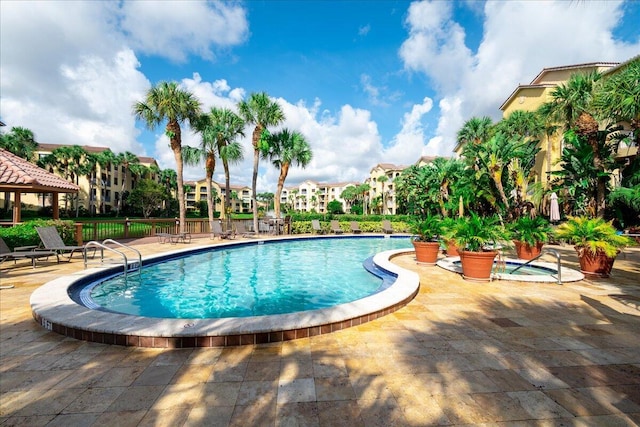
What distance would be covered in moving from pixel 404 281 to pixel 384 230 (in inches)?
624

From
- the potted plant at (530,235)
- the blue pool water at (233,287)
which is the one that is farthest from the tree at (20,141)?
the potted plant at (530,235)

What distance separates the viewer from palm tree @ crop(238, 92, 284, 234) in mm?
18188

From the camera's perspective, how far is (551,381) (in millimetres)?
2643

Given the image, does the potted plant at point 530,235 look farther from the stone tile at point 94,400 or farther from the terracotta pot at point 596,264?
the stone tile at point 94,400

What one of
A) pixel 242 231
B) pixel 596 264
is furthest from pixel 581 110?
pixel 242 231

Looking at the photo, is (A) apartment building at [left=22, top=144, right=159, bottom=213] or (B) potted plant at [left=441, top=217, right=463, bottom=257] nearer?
(B) potted plant at [left=441, top=217, right=463, bottom=257]

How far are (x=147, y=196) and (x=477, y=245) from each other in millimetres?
52875

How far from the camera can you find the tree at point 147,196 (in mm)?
47634

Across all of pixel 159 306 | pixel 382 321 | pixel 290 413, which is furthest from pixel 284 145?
pixel 290 413

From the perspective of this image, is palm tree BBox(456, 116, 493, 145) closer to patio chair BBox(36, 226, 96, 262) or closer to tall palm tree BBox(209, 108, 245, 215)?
tall palm tree BBox(209, 108, 245, 215)

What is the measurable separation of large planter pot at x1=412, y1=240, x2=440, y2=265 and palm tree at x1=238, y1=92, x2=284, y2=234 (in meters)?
11.9

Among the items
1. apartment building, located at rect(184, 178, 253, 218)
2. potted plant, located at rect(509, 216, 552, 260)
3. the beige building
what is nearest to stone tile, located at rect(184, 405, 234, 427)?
potted plant, located at rect(509, 216, 552, 260)

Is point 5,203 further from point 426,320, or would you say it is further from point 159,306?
point 426,320

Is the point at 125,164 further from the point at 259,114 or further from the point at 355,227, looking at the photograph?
the point at 355,227
